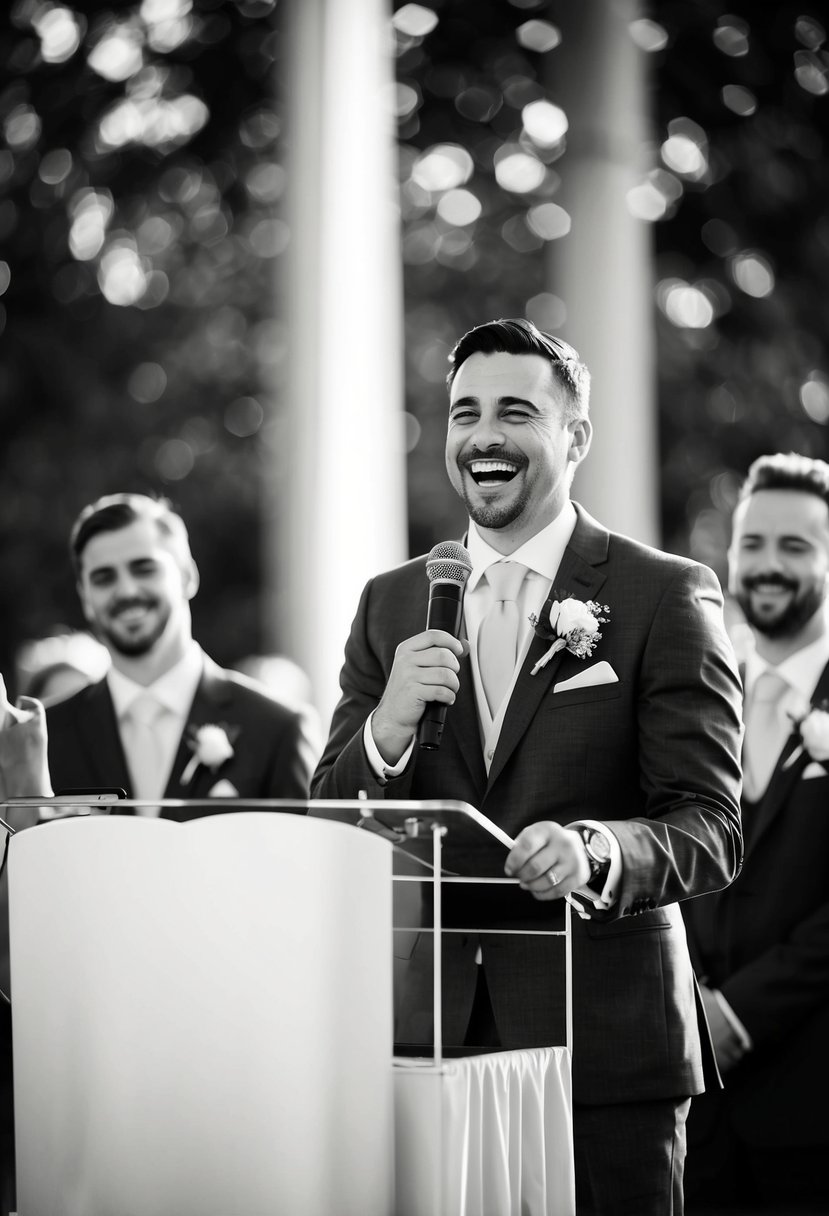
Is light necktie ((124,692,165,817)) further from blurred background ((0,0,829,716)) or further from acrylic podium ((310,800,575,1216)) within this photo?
blurred background ((0,0,829,716))

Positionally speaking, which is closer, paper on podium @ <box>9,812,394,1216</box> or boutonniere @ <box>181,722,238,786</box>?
paper on podium @ <box>9,812,394,1216</box>

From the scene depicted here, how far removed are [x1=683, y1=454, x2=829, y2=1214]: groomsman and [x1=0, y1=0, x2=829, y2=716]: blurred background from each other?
203 inches

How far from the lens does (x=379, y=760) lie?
9.57ft

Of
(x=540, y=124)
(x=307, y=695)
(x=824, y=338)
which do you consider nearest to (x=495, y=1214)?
(x=307, y=695)

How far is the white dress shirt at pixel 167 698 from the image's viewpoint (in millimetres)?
5562

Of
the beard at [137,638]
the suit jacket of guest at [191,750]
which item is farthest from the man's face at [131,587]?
the suit jacket of guest at [191,750]

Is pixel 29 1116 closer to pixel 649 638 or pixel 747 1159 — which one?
pixel 649 638

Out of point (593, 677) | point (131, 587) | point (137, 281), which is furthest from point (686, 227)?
point (593, 677)

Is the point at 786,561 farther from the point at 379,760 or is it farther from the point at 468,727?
the point at 379,760

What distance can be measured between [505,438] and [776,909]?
8.44 ft

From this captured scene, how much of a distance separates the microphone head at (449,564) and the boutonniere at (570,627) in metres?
0.18

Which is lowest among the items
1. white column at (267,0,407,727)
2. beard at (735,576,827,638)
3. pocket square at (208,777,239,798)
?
pocket square at (208,777,239,798)

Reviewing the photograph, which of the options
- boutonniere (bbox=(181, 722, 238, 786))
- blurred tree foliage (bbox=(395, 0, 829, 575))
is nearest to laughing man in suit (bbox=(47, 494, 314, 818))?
boutonniere (bbox=(181, 722, 238, 786))

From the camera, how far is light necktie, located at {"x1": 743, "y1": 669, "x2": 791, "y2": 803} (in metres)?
5.25
